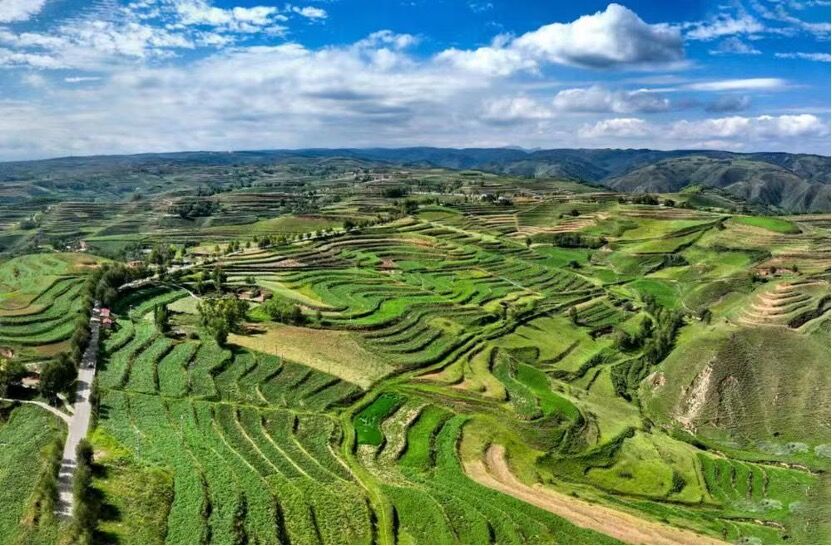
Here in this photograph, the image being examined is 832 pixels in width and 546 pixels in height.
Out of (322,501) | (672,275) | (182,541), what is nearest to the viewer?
(182,541)

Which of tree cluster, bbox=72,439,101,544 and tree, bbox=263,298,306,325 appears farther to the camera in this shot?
tree, bbox=263,298,306,325

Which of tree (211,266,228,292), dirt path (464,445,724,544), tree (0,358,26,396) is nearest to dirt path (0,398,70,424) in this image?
tree (0,358,26,396)

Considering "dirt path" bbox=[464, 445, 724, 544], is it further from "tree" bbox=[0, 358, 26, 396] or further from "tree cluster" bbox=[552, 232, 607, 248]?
"tree cluster" bbox=[552, 232, 607, 248]

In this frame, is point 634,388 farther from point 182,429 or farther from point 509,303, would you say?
point 182,429

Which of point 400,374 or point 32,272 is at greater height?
point 32,272

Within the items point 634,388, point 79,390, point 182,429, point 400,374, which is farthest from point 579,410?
point 79,390
